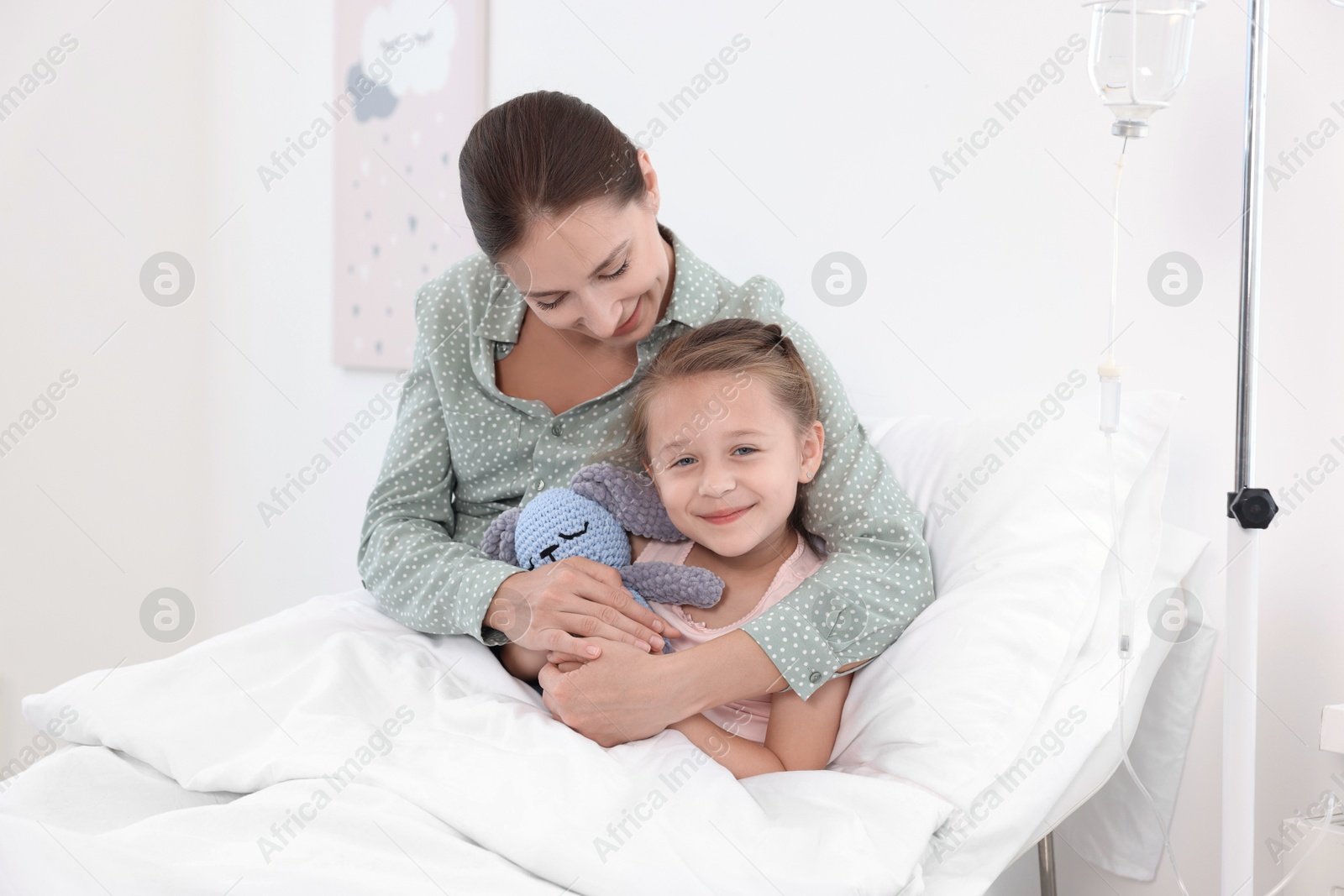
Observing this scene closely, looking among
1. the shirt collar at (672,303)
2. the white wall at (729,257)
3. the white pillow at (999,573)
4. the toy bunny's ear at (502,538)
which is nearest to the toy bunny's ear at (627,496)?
the toy bunny's ear at (502,538)

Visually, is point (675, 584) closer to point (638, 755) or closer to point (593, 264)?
point (638, 755)

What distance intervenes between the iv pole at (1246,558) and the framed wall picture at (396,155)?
166cm

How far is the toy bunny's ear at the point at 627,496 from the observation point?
135cm

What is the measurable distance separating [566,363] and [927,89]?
2.30ft

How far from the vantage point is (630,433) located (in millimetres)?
1429

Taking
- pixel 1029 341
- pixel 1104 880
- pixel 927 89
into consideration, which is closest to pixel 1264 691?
pixel 1104 880

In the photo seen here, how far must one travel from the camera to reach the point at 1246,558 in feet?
3.48

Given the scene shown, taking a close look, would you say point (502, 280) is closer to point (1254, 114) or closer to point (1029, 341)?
point (1029, 341)

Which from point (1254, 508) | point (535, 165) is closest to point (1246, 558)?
point (1254, 508)

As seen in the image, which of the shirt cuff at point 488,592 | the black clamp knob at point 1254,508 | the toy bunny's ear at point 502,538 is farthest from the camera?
the toy bunny's ear at point 502,538

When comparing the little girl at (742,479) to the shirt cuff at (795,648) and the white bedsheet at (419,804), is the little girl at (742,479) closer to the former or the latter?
the shirt cuff at (795,648)

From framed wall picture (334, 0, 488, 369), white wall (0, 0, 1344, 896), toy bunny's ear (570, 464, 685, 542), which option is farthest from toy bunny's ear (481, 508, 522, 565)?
framed wall picture (334, 0, 488, 369)

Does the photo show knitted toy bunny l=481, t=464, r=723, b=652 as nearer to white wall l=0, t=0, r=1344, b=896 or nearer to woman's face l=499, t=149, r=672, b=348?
woman's face l=499, t=149, r=672, b=348

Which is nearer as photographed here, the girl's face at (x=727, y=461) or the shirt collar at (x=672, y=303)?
the girl's face at (x=727, y=461)
